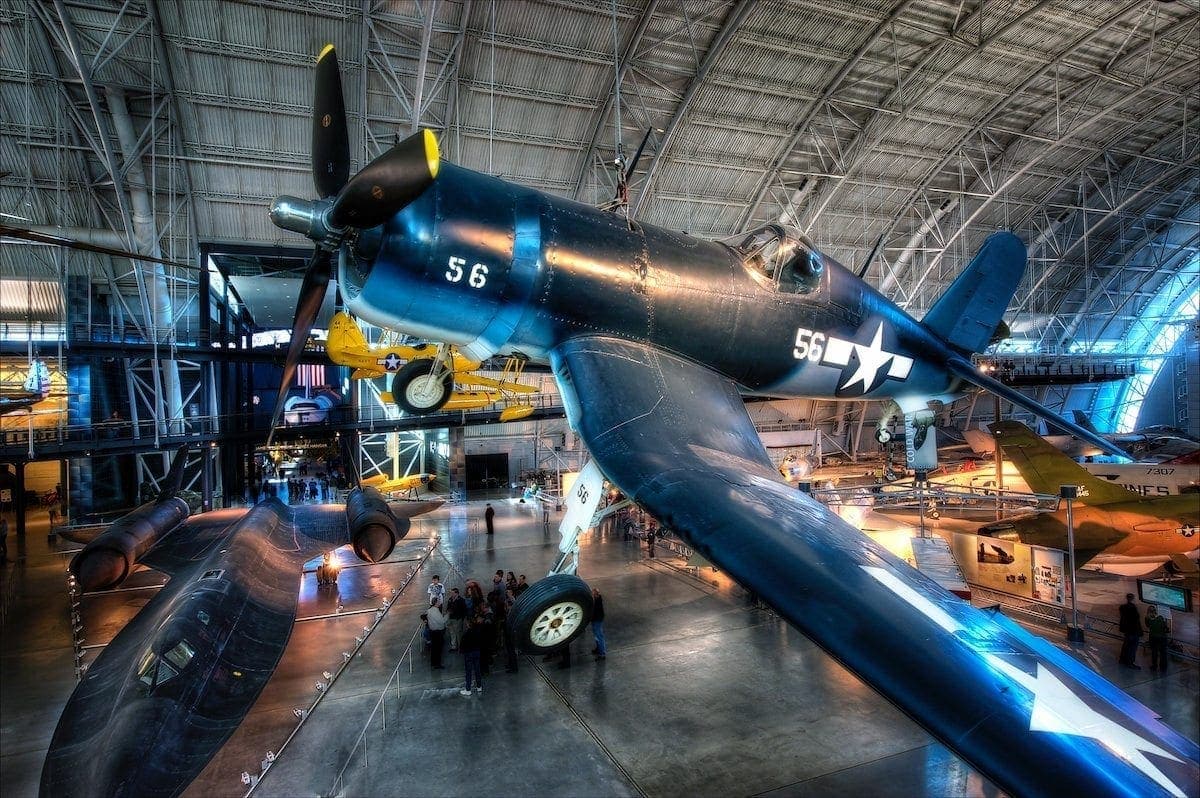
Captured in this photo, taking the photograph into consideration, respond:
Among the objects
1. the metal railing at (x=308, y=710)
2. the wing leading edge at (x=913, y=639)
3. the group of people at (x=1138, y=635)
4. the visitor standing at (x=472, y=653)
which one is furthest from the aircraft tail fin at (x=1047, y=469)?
the metal railing at (x=308, y=710)

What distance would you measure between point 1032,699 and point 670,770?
5.02m

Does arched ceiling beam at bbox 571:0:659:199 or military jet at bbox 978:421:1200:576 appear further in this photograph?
arched ceiling beam at bbox 571:0:659:199

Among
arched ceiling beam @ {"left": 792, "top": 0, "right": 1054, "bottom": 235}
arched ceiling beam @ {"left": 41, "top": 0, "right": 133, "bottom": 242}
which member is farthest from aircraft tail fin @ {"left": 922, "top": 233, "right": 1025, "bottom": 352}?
arched ceiling beam @ {"left": 41, "top": 0, "right": 133, "bottom": 242}

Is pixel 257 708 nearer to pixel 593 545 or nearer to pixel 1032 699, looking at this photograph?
pixel 1032 699

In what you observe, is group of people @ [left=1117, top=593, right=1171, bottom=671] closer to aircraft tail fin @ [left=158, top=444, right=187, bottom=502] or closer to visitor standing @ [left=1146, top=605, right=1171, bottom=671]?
visitor standing @ [left=1146, top=605, right=1171, bottom=671]

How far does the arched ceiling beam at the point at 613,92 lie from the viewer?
17750 millimetres

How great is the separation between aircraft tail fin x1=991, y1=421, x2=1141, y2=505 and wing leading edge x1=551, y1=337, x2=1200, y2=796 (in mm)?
11836

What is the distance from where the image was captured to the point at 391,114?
19.1 m

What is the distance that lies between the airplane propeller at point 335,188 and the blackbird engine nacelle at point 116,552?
726 cm

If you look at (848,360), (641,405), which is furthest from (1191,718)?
(641,405)

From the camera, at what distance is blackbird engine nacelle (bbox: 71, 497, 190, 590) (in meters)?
10.6

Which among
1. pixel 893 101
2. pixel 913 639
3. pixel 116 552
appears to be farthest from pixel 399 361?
pixel 893 101

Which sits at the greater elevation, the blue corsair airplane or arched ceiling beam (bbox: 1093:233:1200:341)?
arched ceiling beam (bbox: 1093:233:1200:341)

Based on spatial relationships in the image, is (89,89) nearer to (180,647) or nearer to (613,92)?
(613,92)
